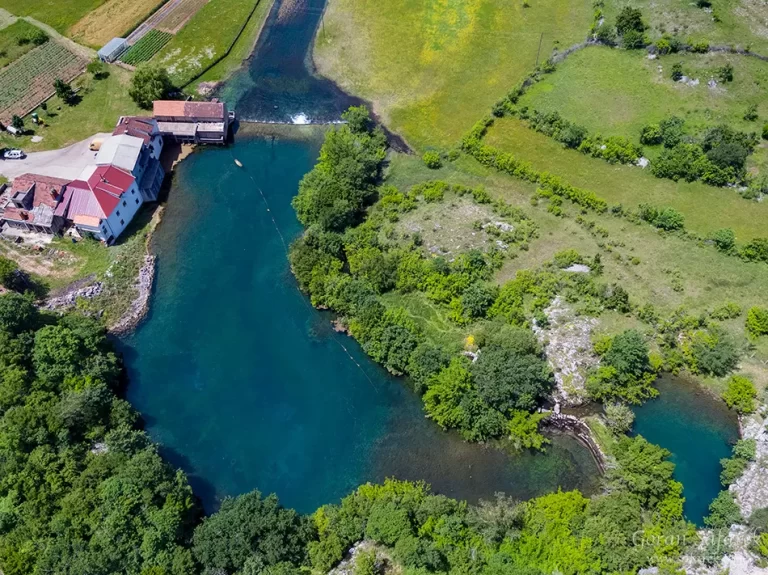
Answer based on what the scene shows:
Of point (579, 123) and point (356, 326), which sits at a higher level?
point (579, 123)

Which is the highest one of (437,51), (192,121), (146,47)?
(146,47)

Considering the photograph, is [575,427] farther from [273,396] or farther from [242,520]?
[242,520]

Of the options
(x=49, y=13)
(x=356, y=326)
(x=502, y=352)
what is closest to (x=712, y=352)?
(x=502, y=352)

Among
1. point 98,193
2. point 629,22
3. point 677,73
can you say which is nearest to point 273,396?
point 98,193

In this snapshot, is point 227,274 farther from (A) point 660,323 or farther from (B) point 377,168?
(A) point 660,323

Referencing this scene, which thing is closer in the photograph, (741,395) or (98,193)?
(741,395)

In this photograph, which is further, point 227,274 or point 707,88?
point 707,88

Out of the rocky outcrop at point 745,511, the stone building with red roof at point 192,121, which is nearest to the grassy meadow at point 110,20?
the stone building with red roof at point 192,121
